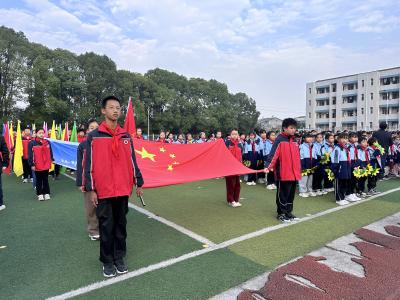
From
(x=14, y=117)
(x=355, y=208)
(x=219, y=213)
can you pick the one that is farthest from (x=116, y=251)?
(x=14, y=117)

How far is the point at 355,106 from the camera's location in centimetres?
6519

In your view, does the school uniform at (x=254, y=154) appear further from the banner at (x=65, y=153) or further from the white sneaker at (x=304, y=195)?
the banner at (x=65, y=153)

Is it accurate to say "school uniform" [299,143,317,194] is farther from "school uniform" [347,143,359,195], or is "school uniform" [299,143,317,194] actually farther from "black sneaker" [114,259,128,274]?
"black sneaker" [114,259,128,274]

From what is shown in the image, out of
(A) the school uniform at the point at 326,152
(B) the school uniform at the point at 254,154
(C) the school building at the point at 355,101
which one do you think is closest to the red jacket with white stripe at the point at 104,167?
(A) the school uniform at the point at 326,152

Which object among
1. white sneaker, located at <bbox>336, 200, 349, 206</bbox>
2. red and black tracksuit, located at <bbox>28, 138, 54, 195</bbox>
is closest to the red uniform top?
red and black tracksuit, located at <bbox>28, 138, 54, 195</bbox>

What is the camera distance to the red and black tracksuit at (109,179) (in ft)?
12.4

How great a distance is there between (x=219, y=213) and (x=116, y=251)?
10.4 feet

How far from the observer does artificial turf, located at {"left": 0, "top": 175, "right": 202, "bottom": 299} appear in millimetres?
3637

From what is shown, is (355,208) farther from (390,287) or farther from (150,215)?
(150,215)

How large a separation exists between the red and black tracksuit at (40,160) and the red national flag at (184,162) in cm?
299

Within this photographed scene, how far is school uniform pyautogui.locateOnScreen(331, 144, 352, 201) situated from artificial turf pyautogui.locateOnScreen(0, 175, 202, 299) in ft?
15.2

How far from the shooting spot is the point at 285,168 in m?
6.24

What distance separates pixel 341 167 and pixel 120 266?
6.11 meters

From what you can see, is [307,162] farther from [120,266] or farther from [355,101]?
[355,101]
